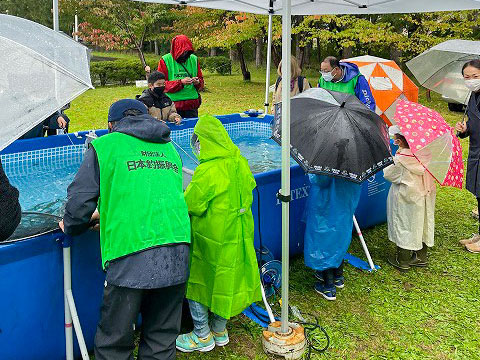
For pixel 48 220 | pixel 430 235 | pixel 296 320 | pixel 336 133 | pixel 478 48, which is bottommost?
pixel 296 320

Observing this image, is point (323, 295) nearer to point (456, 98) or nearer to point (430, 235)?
point (430, 235)

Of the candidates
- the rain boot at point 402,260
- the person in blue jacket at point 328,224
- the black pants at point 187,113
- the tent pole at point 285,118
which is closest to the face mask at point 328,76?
the person in blue jacket at point 328,224

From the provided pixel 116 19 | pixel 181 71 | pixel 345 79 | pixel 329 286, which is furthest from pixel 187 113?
pixel 116 19

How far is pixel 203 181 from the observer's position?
2793 mm

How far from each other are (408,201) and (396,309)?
94 cm

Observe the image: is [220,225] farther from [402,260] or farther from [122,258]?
[402,260]

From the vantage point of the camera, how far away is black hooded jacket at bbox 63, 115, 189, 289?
90.3 inches

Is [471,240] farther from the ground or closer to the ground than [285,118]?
closer to the ground

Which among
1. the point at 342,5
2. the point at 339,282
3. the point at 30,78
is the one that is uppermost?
the point at 342,5

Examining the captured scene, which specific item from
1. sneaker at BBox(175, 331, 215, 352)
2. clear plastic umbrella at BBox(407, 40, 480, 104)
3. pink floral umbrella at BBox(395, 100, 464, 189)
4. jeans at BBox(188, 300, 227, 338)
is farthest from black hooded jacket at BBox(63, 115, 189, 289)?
clear plastic umbrella at BBox(407, 40, 480, 104)

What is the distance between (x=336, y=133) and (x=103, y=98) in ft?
43.6

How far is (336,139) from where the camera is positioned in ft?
10.7

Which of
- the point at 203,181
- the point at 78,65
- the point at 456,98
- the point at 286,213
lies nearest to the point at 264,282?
the point at 286,213

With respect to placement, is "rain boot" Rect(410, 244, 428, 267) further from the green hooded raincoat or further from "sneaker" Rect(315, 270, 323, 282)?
the green hooded raincoat
